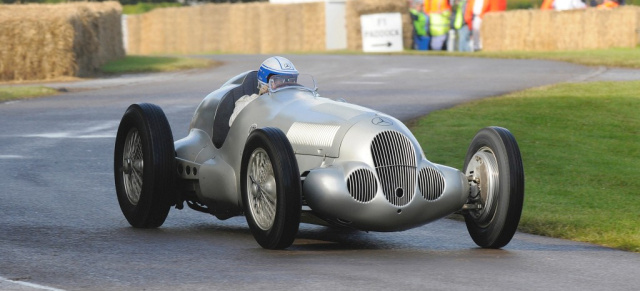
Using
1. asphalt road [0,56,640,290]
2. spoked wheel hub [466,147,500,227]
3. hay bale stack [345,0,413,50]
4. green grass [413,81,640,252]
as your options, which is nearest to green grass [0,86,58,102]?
Answer: asphalt road [0,56,640,290]

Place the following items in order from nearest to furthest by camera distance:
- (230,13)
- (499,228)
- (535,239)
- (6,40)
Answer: (499,228)
(535,239)
(6,40)
(230,13)

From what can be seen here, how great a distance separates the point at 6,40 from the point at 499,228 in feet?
80.1

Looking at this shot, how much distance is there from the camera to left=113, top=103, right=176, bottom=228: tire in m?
10.0

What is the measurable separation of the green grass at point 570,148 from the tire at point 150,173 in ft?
9.67

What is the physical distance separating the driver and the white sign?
3727cm

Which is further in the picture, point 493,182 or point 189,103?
point 189,103

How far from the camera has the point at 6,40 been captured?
103 ft

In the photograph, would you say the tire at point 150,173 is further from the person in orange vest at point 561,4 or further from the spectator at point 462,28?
the person in orange vest at point 561,4

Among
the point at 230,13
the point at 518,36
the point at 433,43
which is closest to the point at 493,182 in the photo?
the point at 518,36

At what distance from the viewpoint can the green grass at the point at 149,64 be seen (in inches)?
1406

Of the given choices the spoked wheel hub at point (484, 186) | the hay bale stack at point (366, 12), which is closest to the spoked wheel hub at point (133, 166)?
the spoked wheel hub at point (484, 186)

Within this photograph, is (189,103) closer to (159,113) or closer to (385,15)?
(159,113)

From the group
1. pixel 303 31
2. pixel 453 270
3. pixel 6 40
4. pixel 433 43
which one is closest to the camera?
pixel 453 270

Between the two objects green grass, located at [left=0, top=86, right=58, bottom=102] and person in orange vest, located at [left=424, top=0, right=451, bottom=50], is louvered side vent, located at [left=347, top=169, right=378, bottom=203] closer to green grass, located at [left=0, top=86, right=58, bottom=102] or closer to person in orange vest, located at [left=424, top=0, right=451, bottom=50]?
Answer: green grass, located at [left=0, top=86, right=58, bottom=102]
